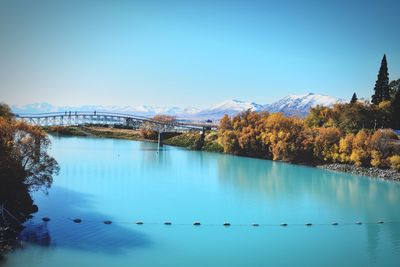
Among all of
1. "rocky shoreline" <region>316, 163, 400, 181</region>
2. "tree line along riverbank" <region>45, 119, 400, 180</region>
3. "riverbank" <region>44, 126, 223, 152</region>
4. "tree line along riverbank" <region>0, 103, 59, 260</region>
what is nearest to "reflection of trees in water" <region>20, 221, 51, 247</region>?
"tree line along riverbank" <region>0, 103, 59, 260</region>

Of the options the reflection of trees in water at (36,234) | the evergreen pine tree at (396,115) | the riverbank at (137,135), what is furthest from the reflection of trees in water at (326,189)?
the riverbank at (137,135)

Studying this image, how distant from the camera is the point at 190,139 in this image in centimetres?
6731

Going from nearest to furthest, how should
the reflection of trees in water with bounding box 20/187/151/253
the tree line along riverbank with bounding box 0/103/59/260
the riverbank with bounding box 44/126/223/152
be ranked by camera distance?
the reflection of trees in water with bounding box 20/187/151/253, the tree line along riverbank with bounding box 0/103/59/260, the riverbank with bounding box 44/126/223/152

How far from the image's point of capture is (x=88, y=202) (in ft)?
77.8

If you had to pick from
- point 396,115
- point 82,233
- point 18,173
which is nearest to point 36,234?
point 82,233

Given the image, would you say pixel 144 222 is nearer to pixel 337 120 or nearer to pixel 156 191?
pixel 156 191

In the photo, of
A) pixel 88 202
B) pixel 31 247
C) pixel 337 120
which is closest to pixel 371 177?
pixel 337 120

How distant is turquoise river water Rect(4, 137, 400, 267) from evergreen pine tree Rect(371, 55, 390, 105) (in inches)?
689

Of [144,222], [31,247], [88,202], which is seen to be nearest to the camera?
[31,247]

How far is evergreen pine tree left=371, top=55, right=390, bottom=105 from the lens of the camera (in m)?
50.8

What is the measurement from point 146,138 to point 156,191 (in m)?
49.2

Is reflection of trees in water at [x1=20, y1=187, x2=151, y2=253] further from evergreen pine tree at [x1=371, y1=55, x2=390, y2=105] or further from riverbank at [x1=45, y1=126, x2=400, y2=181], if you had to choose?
evergreen pine tree at [x1=371, y1=55, x2=390, y2=105]

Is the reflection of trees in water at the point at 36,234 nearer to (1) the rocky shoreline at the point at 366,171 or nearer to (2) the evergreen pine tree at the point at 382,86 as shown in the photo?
(1) the rocky shoreline at the point at 366,171

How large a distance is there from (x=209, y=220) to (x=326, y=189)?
547 inches
